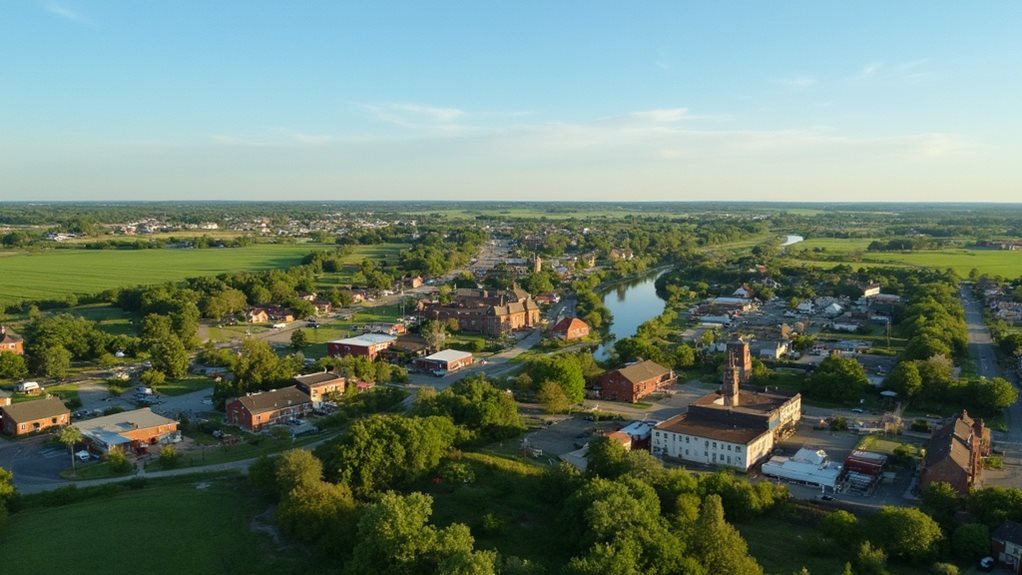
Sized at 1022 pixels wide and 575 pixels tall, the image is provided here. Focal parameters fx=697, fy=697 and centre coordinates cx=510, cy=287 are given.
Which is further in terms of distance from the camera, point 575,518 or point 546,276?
point 546,276

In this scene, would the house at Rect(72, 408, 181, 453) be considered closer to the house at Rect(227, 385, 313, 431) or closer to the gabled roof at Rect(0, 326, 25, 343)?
the house at Rect(227, 385, 313, 431)

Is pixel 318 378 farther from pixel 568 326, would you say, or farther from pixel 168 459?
pixel 568 326

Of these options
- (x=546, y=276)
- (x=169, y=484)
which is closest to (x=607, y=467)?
(x=169, y=484)

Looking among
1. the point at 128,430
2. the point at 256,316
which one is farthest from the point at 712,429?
the point at 256,316

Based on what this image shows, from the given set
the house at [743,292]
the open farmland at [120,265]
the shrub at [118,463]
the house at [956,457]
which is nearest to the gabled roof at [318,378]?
the shrub at [118,463]

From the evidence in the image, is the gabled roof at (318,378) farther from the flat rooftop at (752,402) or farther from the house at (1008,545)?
the house at (1008,545)

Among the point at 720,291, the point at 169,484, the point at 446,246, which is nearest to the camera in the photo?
the point at 169,484

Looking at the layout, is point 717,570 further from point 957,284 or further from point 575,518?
point 957,284
